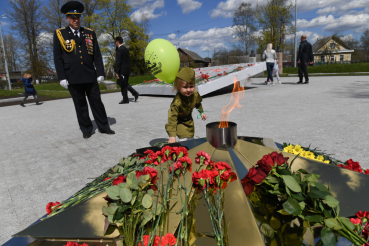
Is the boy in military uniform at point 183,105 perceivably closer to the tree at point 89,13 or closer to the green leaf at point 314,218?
the green leaf at point 314,218

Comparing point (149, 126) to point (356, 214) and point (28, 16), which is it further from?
point (28, 16)

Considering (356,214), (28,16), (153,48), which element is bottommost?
(356,214)

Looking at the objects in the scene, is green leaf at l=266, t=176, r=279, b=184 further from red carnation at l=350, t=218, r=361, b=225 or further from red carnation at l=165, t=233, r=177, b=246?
red carnation at l=165, t=233, r=177, b=246

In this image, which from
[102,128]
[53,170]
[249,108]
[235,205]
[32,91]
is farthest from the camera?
[32,91]

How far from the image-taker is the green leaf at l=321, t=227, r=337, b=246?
32.6 inches

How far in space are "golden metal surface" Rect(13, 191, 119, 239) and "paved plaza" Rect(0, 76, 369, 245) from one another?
1.27 metres

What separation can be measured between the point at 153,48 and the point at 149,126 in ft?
9.30

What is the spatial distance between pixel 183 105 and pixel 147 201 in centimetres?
183

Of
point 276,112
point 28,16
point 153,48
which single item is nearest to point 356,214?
point 153,48

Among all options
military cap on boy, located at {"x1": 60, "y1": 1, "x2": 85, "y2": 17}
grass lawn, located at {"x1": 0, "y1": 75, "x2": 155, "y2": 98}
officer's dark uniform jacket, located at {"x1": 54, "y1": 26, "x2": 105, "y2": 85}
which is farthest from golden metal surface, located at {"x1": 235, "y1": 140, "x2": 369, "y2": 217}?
grass lawn, located at {"x1": 0, "y1": 75, "x2": 155, "y2": 98}

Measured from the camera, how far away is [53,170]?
10.5 feet

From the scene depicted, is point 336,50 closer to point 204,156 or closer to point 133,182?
point 204,156

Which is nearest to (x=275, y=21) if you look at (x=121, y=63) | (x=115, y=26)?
(x=115, y=26)

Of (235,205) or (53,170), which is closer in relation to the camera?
(235,205)
